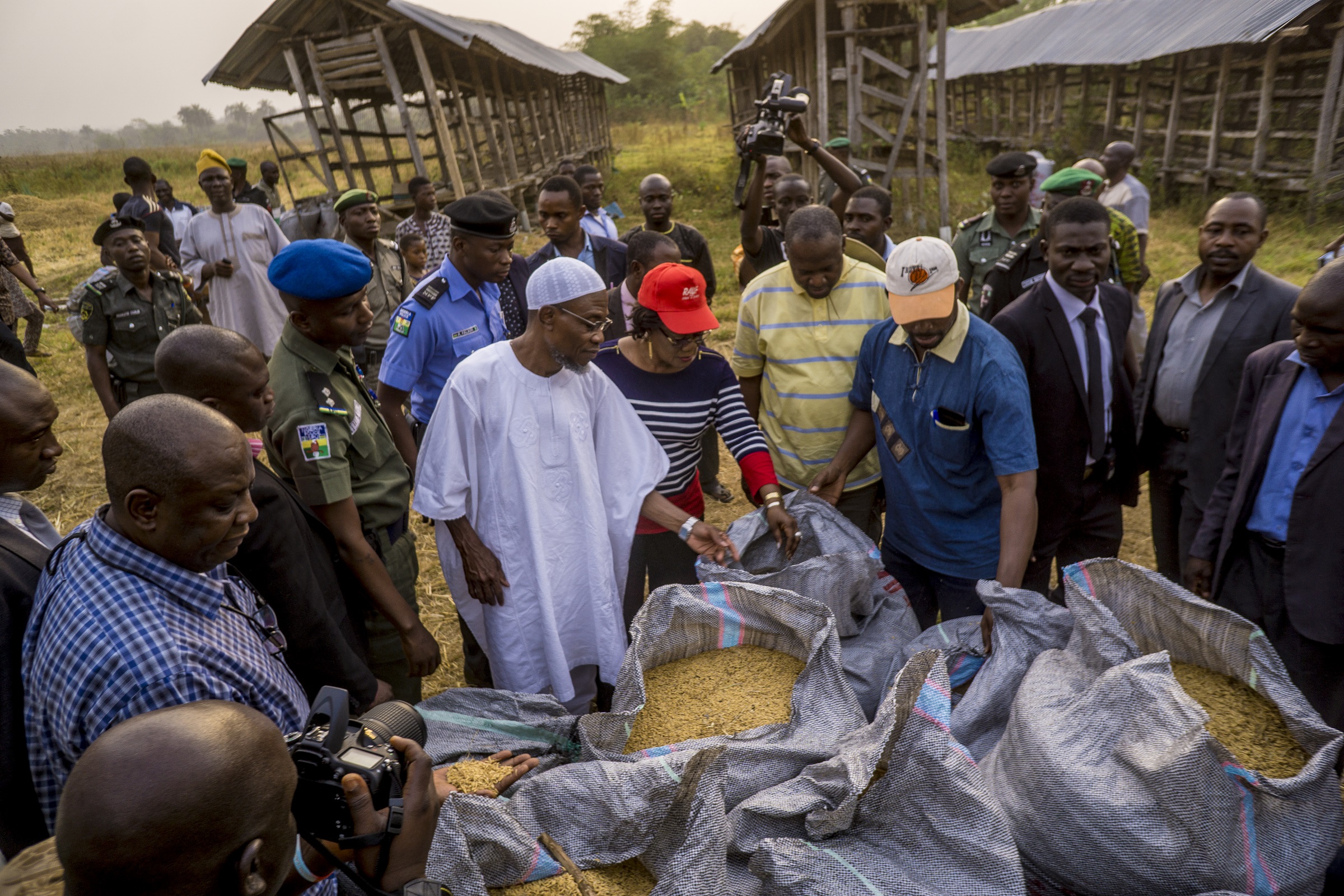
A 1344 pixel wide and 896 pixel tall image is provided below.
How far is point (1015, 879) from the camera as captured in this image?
1485 mm

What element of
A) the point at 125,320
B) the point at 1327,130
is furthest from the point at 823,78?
the point at 125,320

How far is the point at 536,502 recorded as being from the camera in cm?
236

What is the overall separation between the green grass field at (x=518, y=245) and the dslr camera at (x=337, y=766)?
235 cm

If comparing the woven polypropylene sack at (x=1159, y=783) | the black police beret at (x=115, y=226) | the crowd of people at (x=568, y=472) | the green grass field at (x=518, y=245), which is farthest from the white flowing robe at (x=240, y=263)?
the woven polypropylene sack at (x=1159, y=783)

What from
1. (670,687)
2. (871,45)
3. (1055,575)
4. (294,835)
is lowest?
(1055,575)

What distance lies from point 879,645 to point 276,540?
1.61 m

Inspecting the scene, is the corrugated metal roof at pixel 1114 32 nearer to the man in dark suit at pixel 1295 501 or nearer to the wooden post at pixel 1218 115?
the wooden post at pixel 1218 115

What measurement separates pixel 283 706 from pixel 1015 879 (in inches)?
55.9

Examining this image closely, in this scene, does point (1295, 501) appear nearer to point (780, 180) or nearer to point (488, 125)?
point (780, 180)

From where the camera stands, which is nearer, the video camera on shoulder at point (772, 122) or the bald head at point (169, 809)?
the bald head at point (169, 809)

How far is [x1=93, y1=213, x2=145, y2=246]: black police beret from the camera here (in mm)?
4844

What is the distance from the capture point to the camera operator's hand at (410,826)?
1.33 m

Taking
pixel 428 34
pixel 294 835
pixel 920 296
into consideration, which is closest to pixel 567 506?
pixel 920 296

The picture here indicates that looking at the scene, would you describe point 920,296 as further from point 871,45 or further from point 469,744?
point 871,45
